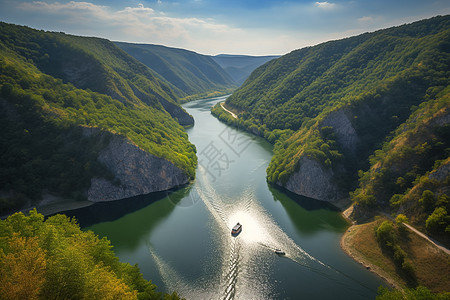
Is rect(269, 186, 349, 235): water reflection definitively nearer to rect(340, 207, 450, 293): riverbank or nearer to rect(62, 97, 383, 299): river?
rect(62, 97, 383, 299): river

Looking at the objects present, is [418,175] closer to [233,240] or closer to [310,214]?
[310,214]

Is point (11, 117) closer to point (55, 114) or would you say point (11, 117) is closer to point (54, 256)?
point (55, 114)

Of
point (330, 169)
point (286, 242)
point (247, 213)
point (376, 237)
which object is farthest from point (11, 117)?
point (376, 237)

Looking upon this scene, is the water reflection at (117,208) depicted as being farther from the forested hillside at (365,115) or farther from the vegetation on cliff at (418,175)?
the vegetation on cliff at (418,175)

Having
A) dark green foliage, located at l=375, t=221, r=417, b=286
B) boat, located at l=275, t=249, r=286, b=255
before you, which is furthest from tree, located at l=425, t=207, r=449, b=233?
boat, located at l=275, t=249, r=286, b=255
